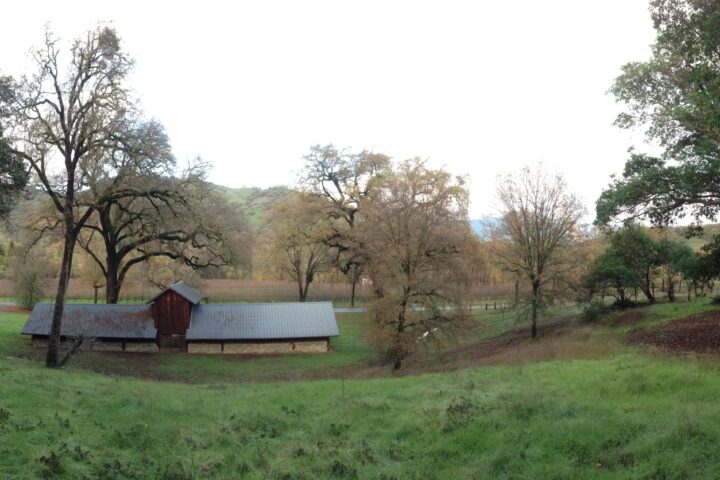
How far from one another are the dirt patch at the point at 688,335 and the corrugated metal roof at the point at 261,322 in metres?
20.6

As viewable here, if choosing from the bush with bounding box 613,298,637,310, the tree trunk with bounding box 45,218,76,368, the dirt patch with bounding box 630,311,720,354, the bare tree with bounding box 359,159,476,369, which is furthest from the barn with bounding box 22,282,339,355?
the dirt patch with bounding box 630,311,720,354

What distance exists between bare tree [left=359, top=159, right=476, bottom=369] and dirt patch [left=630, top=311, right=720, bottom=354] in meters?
9.24

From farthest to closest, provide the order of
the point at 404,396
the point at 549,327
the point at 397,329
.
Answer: the point at 549,327 < the point at 397,329 < the point at 404,396

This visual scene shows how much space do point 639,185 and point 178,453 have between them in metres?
15.6

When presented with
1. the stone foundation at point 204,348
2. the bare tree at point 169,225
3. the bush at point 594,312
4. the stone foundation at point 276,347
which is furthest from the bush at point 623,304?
the stone foundation at point 204,348

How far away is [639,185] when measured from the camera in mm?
16578

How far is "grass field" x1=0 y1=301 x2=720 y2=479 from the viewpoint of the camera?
761cm

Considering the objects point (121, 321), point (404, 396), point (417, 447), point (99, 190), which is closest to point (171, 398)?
point (404, 396)

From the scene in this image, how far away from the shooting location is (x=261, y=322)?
36281 mm

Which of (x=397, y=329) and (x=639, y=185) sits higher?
(x=639, y=185)

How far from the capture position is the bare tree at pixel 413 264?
25.7m

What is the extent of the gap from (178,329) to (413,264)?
17.8m

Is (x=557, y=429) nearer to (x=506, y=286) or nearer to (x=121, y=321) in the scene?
(x=121, y=321)

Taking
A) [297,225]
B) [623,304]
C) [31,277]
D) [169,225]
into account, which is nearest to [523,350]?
[623,304]
